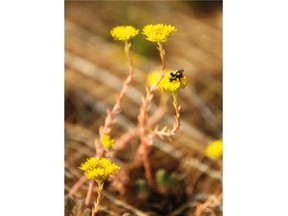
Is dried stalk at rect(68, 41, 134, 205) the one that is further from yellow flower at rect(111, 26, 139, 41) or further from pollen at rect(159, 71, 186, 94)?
pollen at rect(159, 71, 186, 94)

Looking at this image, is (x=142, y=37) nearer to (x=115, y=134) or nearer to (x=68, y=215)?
(x=115, y=134)

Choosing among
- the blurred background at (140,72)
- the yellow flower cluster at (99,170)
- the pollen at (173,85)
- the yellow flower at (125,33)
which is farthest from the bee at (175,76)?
the blurred background at (140,72)

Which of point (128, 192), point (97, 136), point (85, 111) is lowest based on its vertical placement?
point (128, 192)

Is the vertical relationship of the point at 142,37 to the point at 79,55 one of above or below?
above

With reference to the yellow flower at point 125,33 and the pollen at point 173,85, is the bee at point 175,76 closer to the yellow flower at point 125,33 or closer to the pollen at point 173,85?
the pollen at point 173,85

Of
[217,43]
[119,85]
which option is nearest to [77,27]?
[119,85]

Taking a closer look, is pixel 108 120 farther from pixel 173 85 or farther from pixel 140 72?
pixel 140 72

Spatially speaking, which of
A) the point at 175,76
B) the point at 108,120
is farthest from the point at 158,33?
the point at 108,120

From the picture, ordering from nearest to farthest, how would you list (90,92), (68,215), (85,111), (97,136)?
1. (68,215)
2. (97,136)
3. (85,111)
4. (90,92)
